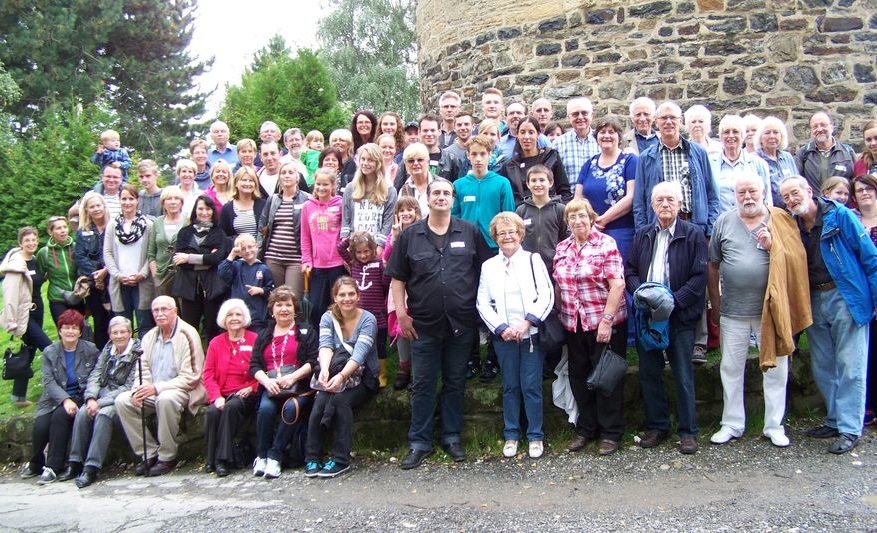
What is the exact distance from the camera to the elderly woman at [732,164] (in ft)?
20.0

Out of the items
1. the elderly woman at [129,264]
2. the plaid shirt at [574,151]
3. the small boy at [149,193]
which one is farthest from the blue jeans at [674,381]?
the small boy at [149,193]

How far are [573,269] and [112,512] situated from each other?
11.9ft

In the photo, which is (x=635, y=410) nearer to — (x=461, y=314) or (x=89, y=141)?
(x=461, y=314)

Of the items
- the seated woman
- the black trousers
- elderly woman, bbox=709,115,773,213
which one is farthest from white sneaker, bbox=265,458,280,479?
elderly woman, bbox=709,115,773,213

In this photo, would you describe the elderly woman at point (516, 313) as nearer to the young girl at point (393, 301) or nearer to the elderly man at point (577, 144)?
the young girl at point (393, 301)

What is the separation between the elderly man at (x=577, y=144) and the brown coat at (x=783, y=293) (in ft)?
5.58

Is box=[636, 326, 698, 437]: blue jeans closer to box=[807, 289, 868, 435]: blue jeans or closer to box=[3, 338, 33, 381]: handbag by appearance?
box=[807, 289, 868, 435]: blue jeans

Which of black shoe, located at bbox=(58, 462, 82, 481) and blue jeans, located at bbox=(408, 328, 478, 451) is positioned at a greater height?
blue jeans, located at bbox=(408, 328, 478, 451)

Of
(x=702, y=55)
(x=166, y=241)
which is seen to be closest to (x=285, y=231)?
(x=166, y=241)

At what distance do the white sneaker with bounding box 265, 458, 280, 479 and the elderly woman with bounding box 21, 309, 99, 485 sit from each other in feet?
6.24

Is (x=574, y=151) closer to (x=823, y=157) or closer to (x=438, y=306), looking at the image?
(x=438, y=306)

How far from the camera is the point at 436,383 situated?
574 cm

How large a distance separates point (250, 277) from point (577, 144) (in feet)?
9.99

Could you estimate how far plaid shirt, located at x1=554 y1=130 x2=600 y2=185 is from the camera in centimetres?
666
